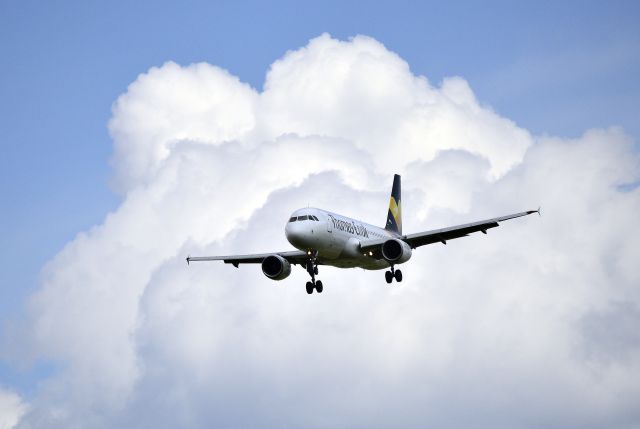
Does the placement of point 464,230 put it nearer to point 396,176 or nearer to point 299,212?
point 299,212

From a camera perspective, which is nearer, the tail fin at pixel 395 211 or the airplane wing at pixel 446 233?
the airplane wing at pixel 446 233

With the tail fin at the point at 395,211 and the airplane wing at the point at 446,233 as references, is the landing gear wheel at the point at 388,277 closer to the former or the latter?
the airplane wing at the point at 446,233

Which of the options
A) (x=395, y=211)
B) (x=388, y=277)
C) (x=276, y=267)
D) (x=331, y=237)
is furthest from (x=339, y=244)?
(x=395, y=211)

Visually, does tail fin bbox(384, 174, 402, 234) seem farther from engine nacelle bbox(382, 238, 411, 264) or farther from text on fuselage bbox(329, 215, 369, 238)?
engine nacelle bbox(382, 238, 411, 264)

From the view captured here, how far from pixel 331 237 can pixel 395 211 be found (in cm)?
2246

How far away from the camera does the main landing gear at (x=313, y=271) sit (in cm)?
7412

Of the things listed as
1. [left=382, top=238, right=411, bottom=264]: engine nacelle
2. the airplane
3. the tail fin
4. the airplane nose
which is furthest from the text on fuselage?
the tail fin

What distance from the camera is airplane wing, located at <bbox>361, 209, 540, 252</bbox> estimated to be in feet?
251

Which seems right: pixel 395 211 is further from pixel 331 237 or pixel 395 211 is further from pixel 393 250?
pixel 331 237

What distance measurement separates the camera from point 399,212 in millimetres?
95875

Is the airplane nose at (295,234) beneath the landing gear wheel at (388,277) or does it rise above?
beneath

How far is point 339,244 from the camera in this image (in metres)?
74.6

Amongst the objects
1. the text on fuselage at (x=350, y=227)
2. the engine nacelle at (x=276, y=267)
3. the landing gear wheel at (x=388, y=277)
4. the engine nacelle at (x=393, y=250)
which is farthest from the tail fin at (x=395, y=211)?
the engine nacelle at (x=276, y=267)

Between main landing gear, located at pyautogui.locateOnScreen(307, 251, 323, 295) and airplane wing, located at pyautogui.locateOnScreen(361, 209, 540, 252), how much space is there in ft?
11.8
